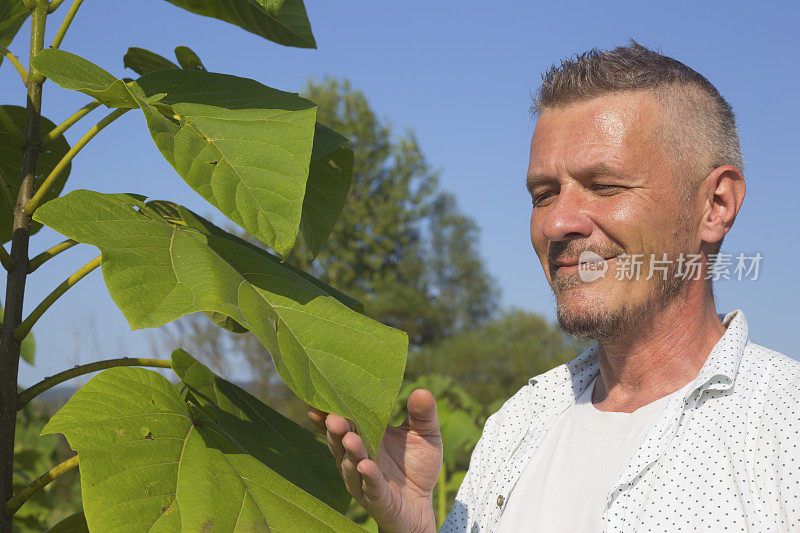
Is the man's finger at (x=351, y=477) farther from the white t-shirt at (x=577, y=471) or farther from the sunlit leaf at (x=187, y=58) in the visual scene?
the sunlit leaf at (x=187, y=58)

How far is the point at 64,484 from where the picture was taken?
7.32 metres

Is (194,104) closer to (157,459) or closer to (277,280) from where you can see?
(277,280)

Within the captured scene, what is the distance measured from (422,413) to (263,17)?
34.7 inches

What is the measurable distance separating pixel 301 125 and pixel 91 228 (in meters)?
0.35

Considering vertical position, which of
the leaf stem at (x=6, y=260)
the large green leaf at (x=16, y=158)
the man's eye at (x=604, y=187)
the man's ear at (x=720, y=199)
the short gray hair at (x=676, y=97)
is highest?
the short gray hair at (x=676, y=97)

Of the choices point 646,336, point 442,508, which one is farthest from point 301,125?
point 442,508

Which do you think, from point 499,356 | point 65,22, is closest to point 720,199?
point 65,22

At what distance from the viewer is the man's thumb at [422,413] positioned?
1.44 m

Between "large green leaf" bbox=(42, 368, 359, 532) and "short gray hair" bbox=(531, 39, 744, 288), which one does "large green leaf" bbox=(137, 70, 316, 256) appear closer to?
"large green leaf" bbox=(42, 368, 359, 532)

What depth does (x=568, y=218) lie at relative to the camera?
1785 mm

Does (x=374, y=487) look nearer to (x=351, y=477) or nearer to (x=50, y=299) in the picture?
(x=351, y=477)

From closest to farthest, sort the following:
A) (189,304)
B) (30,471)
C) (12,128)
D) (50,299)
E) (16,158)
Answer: (189,304)
(50,299)
(12,128)
(16,158)
(30,471)

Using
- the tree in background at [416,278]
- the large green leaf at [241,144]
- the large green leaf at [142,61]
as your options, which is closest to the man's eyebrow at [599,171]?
the large green leaf at [241,144]

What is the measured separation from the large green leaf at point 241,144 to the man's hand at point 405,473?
1.61 feet
